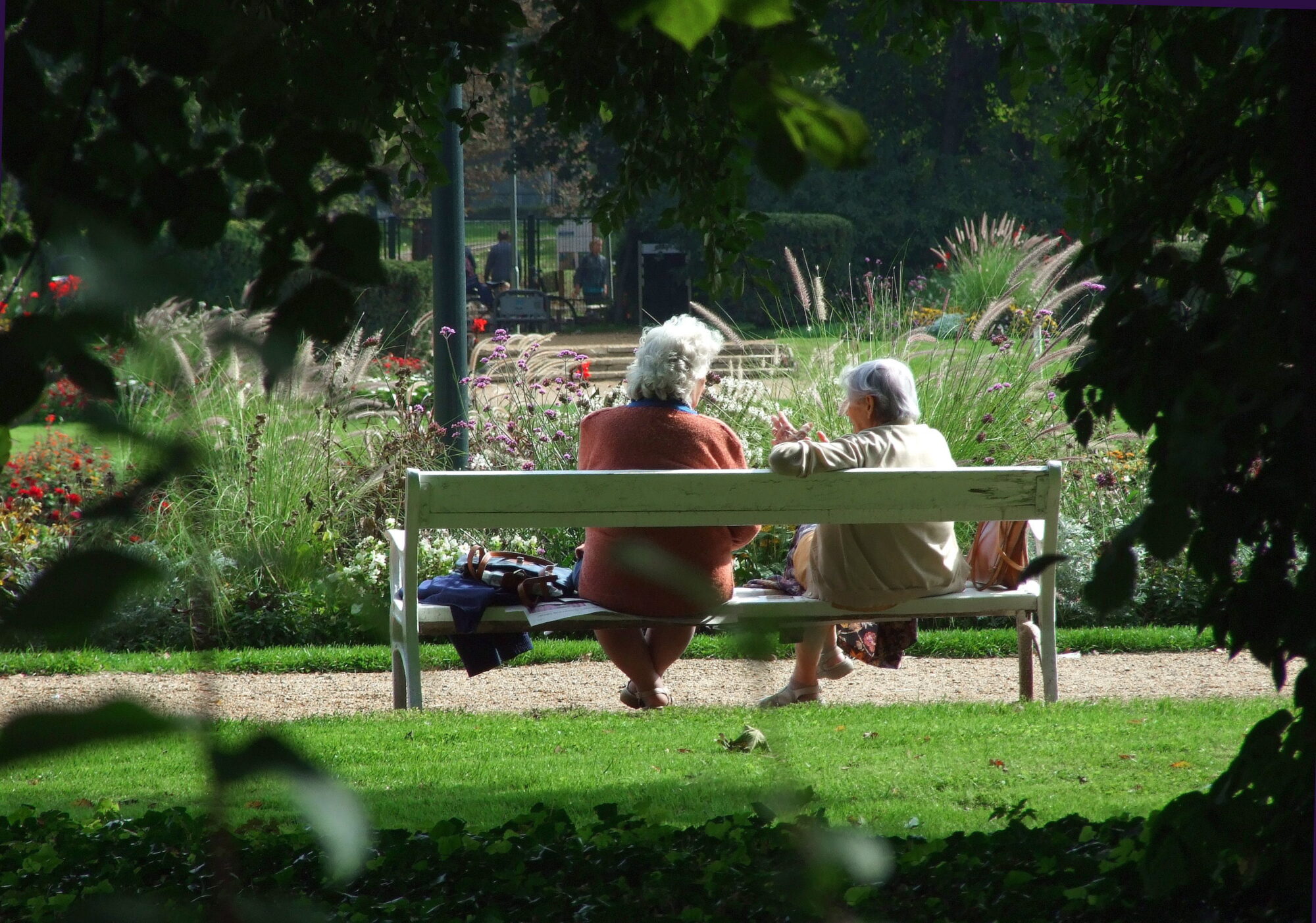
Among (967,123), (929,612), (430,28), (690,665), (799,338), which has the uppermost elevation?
(967,123)

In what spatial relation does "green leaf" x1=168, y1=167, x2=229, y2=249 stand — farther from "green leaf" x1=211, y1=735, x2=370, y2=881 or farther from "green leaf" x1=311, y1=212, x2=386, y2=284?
"green leaf" x1=211, y1=735, x2=370, y2=881

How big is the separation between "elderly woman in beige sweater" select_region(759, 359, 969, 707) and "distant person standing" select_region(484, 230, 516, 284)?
62.1ft

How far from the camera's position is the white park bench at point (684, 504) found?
4.17 metres

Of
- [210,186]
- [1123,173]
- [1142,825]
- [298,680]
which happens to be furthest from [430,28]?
[298,680]

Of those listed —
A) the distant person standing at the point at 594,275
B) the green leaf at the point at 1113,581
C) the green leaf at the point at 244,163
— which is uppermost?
the distant person standing at the point at 594,275

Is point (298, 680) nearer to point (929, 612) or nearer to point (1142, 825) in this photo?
point (929, 612)

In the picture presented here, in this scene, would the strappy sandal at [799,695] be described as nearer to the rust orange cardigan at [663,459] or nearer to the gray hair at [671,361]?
the rust orange cardigan at [663,459]

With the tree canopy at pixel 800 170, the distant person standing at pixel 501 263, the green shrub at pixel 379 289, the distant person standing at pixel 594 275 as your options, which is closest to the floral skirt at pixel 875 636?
the tree canopy at pixel 800 170

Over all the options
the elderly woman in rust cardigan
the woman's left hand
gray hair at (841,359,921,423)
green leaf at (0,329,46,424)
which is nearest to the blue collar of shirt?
the elderly woman in rust cardigan

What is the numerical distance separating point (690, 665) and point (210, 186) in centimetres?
456

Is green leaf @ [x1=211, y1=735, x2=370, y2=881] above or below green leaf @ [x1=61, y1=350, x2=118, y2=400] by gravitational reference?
below

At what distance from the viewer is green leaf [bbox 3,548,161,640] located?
0.54 meters

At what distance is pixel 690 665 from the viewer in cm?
549

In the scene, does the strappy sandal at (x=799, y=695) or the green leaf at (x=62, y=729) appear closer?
the green leaf at (x=62, y=729)
